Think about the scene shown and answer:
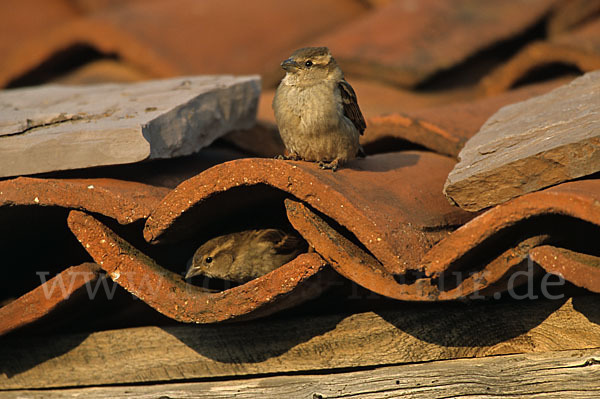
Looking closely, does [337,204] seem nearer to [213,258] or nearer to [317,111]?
[213,258]

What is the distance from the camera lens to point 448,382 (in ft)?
10.1

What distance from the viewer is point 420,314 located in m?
3.14

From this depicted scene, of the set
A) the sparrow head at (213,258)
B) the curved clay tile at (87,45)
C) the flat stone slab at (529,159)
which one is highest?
the curved clay tile at (87,45)

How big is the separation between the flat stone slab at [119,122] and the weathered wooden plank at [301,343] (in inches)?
32.8

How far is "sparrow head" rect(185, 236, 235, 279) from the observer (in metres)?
3.34

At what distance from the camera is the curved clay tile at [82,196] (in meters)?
3.04

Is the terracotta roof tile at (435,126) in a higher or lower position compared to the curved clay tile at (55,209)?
higher

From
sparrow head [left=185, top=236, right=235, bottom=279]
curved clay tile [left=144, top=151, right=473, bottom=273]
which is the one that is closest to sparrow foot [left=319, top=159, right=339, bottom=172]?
curved clay tile [left=144, top=151, right=473, bottom=273]

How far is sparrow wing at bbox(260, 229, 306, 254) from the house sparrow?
0.56m

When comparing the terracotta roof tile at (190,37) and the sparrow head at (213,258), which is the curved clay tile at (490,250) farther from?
the terracotta roof tile at (190,37)

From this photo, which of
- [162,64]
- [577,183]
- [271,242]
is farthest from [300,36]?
[577,183]

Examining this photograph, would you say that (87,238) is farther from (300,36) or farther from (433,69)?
(300,36)

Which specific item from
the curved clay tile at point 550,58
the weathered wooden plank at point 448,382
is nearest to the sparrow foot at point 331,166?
the weathered wooden plank at point 448,382

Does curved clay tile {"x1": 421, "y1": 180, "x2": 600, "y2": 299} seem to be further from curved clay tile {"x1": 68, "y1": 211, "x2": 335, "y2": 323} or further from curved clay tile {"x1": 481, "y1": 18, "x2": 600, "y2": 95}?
curved clay tile {"x1": 481, "y1": 18, "x2": 600, "y2": 95}
